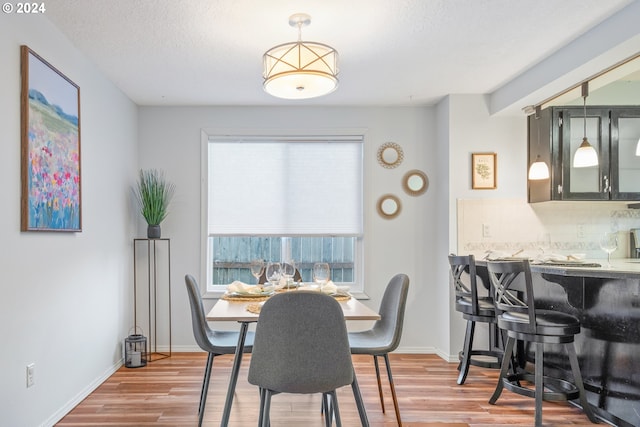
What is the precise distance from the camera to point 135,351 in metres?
4.18

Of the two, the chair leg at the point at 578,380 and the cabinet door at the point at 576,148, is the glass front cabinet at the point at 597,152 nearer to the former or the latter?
the cabinet door at the point at 576,148

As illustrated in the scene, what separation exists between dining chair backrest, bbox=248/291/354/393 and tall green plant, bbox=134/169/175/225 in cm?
269

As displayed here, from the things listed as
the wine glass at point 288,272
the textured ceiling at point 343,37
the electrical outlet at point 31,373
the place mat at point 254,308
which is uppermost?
the textured ceiling at point 343,37

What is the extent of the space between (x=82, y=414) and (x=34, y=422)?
420 millimetres

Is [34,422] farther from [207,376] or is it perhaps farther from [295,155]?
[295,155]

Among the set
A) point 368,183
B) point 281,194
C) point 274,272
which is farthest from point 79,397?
point 368,183

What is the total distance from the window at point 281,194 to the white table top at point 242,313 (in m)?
2.13

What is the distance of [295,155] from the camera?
4.85m

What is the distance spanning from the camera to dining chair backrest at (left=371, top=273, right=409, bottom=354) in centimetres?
274

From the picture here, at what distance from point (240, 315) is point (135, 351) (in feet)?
7.69

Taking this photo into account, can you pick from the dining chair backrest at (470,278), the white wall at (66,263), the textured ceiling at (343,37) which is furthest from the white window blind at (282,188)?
the dining chair backrest at (470,278)

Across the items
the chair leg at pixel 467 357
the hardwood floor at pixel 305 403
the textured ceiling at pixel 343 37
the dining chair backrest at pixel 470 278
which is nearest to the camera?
the textured ceiling at pixel 343 37

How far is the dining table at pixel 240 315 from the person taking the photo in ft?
7.46

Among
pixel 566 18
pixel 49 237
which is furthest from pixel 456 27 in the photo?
pixel 49 237
